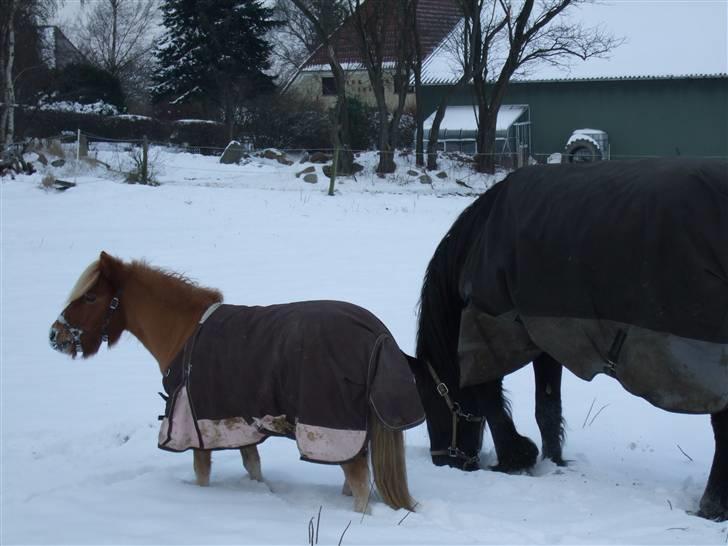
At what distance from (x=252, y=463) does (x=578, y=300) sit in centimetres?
192

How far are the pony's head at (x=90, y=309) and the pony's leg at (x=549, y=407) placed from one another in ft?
8.32

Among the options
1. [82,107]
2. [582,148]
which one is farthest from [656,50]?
[82,107]

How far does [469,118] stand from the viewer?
28078 millimetres

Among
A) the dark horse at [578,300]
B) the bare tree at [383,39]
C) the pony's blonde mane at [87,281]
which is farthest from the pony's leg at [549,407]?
the bare tree at [383,39]

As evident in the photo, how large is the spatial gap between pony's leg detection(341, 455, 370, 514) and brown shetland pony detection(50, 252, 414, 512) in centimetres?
37

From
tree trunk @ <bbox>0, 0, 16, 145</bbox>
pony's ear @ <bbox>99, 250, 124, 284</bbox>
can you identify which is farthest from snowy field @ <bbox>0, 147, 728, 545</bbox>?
tree trunk @ <bbox>0, 0, 16, 145</bbox>

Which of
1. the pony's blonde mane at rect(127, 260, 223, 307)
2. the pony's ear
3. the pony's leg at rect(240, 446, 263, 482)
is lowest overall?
the pony's leg at rect(240, 446, 263, 482)

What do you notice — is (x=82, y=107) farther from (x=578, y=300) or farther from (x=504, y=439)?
(x=578, y=300)

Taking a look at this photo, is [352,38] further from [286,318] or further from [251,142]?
[286,318]

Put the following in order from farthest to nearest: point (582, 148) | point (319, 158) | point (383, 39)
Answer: point (582, 148) → point (383, 39) → point (319, 158)

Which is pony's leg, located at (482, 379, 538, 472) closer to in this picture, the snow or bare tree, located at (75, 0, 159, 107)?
the snow

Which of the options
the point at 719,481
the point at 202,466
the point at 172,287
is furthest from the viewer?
the point at 172,287

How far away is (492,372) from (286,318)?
1.27 metres

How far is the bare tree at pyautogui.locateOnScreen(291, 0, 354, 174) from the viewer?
21.6 m
